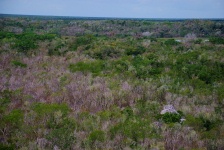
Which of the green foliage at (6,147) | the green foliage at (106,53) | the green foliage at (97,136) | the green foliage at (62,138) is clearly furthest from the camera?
the green foliage at (106,53)

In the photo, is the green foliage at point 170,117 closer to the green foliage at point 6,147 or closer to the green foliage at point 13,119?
the green foliage at point 13,119

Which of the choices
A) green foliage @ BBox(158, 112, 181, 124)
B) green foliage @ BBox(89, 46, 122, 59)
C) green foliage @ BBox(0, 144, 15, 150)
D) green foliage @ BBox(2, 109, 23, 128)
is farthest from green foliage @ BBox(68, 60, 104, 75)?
green foliage @ BBox(0, 144, 15, 150)

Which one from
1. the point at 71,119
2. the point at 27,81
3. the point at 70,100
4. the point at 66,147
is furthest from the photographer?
the point at 27,81

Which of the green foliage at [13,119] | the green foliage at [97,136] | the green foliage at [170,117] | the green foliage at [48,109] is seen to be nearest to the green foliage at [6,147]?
the green foliage at [13,119]

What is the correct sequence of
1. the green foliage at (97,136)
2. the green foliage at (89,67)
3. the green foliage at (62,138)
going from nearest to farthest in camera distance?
1. the green foliage at (62,138)
2. the green foliage at (97,136)
3. the green foliage at (89,67)

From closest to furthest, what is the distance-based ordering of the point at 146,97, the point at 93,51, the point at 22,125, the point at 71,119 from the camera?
1. the point at 22,125
2. the point at 71,119
3. the point at 146,97
4. the point at 93,51

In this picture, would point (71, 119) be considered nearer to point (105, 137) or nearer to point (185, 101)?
point (105, 137)

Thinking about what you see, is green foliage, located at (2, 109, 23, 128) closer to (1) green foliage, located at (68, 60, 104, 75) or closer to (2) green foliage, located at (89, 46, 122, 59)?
(1) green foliage, located at (68, 60, 104, 75)

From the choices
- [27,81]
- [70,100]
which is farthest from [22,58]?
[70,100]

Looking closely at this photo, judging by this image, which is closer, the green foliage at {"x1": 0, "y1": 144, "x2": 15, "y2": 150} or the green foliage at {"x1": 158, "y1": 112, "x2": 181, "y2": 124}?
the green foliage at {"x1": 0, "y1": 144, "x2": 15, "y2": 150}

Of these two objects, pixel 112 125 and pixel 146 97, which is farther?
pixel 146 97

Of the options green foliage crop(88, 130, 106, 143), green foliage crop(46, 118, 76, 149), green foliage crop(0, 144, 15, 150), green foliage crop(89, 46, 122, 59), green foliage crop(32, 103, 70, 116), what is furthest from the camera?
green foliage crop(89, 46, 122, 59)
